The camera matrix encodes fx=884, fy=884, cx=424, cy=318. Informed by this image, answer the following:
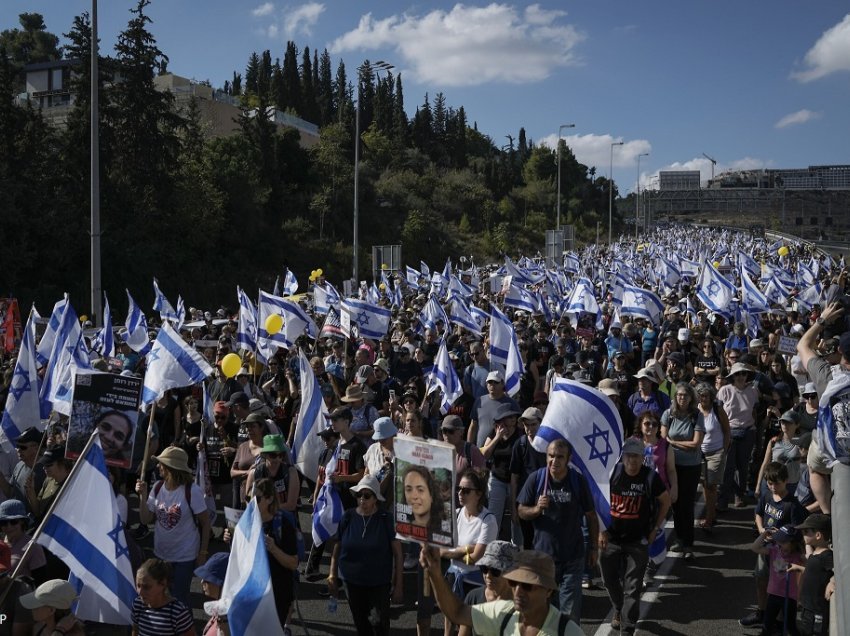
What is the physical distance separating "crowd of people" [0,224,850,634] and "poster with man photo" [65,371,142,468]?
0.22 m

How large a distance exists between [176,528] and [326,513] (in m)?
1.32

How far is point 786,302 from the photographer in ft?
68.2

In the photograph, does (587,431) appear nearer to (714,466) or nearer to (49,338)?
(714,466)

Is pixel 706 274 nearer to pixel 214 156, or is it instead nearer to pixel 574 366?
pixel 574 366

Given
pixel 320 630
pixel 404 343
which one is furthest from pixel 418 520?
pixel 404 343

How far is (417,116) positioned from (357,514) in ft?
307

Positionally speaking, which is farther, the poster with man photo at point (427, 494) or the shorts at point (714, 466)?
the shorts at point (714, 466)

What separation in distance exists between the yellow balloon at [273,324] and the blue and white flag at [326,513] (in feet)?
18.2

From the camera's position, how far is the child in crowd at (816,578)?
521cm

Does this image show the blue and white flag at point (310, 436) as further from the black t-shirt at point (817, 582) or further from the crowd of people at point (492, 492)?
the black t-shirt at point (817, 582)

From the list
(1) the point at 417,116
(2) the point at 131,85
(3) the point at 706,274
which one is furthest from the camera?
(1) the point at 417,116

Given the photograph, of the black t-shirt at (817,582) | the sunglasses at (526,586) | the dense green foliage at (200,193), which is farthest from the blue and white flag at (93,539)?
the dense green foliage at (200,193)

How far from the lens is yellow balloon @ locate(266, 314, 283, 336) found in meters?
12.3

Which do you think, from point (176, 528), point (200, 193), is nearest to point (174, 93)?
point (200, 193)
